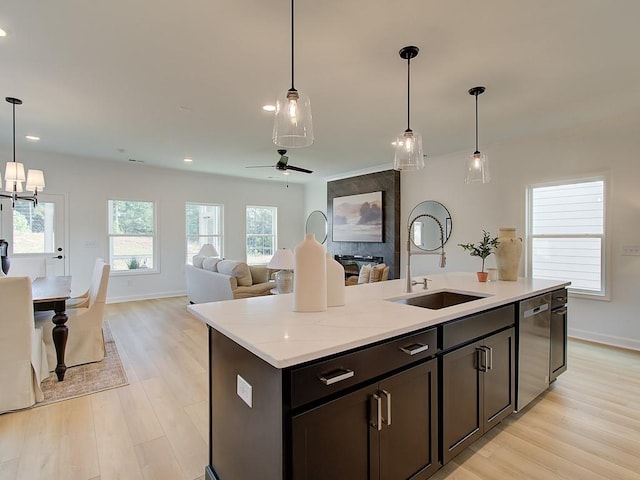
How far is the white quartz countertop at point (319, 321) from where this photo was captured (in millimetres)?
1215

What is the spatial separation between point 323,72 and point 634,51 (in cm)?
228

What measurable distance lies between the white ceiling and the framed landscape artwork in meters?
2.33

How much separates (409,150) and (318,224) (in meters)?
6.03

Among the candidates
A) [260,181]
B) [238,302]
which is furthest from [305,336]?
[260,181]

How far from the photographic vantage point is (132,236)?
657 cm

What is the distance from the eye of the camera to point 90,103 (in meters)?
3.40

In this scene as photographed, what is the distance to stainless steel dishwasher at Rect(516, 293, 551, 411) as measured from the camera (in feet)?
7.57

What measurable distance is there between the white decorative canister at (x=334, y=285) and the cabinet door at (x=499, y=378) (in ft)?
3.02

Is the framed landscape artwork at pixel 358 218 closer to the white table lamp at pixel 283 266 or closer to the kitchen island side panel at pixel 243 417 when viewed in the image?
the white table lamp at pixel 283 266

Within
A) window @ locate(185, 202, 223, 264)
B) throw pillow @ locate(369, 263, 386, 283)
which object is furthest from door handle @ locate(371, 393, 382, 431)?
window @ locate(185, 202, 223, 264)

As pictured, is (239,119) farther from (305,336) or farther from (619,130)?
(619,130)

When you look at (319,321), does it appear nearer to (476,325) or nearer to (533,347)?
(476,325)

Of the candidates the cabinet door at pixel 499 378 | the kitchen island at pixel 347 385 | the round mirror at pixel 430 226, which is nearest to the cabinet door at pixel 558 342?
the cabinet door at pixel 499 378

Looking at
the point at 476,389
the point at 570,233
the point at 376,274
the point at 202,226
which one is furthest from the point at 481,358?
the point at 202,226
